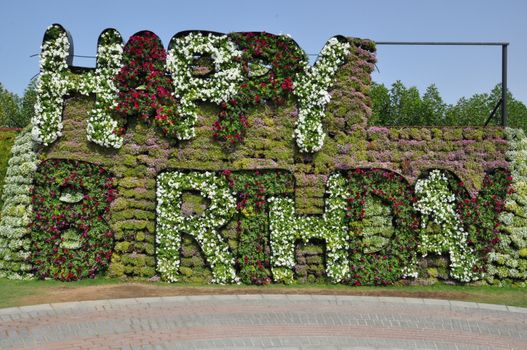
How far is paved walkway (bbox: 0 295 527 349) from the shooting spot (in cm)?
794

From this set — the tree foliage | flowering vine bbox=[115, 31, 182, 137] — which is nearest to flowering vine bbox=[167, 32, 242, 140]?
flowering vine bbox=[115, 31, 182, 137]

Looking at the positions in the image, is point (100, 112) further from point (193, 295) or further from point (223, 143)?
point (193, 295)

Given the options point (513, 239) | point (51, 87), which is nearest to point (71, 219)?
point (51, 87)

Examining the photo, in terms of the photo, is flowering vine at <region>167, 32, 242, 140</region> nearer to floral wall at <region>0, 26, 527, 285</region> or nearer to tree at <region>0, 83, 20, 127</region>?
floral wall at <region>0, 26, 527, 285</region>

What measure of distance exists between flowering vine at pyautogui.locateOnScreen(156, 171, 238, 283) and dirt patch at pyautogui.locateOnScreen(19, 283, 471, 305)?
1.88ft

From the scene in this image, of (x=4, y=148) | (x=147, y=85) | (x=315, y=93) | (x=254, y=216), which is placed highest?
(x=147, y=85)

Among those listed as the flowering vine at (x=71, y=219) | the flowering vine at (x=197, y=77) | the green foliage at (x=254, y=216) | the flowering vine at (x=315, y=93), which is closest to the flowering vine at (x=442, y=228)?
the flowering vine at (x=315, y=93)

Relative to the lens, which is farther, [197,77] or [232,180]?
[197,77]

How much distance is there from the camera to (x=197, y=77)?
41.5 feet

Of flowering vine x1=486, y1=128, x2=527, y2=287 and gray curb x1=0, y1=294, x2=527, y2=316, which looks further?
flowering vine x1=486, y1=128, x2=527, y2=287

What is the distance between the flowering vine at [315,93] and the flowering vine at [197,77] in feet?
4.64

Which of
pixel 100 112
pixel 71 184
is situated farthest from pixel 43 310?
pixel 100 112

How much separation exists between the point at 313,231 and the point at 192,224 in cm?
253

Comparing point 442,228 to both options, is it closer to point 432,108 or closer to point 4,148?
point 4,148
